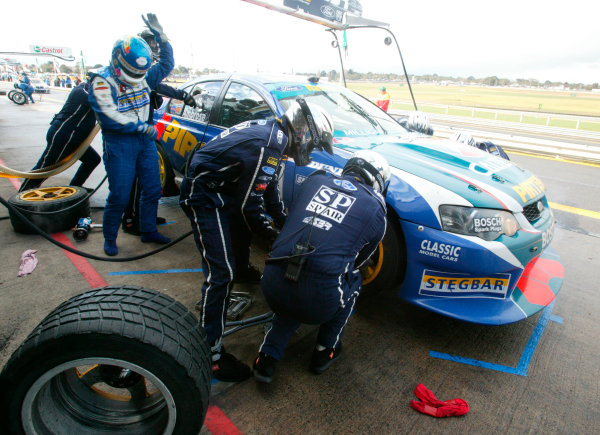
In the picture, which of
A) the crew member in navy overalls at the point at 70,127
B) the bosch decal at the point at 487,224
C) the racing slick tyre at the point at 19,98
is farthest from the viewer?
the racing slick tyre at the point at 19,98

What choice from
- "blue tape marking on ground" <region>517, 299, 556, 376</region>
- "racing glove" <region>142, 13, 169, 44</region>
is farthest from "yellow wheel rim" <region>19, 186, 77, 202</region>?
"blue tape marking on ground" <region>517, 299, 556, 376</region>

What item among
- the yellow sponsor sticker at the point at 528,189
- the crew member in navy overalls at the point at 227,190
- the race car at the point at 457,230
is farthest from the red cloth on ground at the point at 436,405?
the yellow sponsor sticker at the point at 528,189

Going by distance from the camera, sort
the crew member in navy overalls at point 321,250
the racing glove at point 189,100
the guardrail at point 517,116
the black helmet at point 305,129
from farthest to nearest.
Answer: the guardrail at point 517,116
the racing glove at point 189,100
the black helmet at point 305,129
the crew member in navy overalls at point 321,250

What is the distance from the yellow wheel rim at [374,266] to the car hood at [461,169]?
1.86ft

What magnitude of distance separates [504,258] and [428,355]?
0.76 metres

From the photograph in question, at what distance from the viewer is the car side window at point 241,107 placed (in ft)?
10.9

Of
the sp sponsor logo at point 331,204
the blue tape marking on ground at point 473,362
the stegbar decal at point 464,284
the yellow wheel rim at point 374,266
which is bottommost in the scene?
the blue tape marking on ground at point 473,362

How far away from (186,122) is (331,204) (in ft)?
9.23

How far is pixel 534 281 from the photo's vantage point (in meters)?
2.67

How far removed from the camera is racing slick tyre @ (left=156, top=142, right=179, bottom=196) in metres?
4.47

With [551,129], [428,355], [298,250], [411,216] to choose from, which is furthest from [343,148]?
[551,129]

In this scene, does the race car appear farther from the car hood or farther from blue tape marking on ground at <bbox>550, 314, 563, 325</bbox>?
blue tape marking on ground at <bbox>550, 314, 563, 325</bbox>

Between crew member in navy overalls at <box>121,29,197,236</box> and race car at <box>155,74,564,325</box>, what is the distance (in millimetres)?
1090

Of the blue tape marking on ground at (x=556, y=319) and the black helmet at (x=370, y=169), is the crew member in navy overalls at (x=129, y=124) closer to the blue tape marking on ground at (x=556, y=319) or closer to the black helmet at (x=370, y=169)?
the black helmet at (x=370, y=169)
